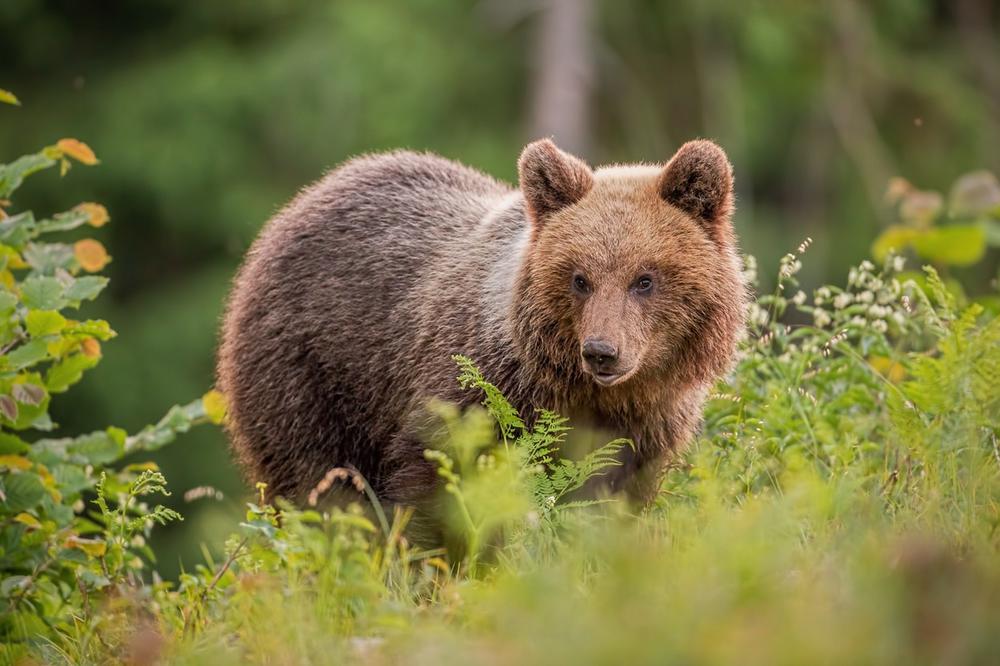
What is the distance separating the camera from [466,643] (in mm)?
2871

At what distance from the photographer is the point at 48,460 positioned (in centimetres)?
497

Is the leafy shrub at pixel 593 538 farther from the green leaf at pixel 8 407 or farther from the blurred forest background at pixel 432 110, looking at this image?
the blurred forest background at pixel 432 110

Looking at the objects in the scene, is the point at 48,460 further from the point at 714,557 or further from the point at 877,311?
the point at 877,311

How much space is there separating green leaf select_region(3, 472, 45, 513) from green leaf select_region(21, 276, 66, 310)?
1.95 ft

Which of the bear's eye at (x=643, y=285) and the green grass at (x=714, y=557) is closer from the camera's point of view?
the green grass at (x=714, y=557)

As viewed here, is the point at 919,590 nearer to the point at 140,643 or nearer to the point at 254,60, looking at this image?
the point at 140,643

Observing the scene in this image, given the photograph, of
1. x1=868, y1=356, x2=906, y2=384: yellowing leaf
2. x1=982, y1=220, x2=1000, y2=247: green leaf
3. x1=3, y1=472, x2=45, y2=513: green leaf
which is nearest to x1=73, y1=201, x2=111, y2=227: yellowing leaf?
x1=3, y1=472, x2=45, y2=513: green leaf

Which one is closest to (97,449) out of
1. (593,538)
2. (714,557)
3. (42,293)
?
(42,293)

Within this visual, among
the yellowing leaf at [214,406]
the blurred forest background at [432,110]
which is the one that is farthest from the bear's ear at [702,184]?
the blurred forest background at [432,110]

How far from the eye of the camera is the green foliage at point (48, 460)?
455 centimetres

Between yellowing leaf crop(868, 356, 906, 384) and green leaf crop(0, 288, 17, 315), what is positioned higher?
yellowing leaf crop(868, 356, 906, 384)

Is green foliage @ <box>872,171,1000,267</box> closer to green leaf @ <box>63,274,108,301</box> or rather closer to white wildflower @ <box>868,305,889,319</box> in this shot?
white wildflower @ <box>868,305,889,319</box>

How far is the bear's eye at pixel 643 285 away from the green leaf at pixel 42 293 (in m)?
1.95

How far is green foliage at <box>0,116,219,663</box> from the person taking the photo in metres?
4.55
